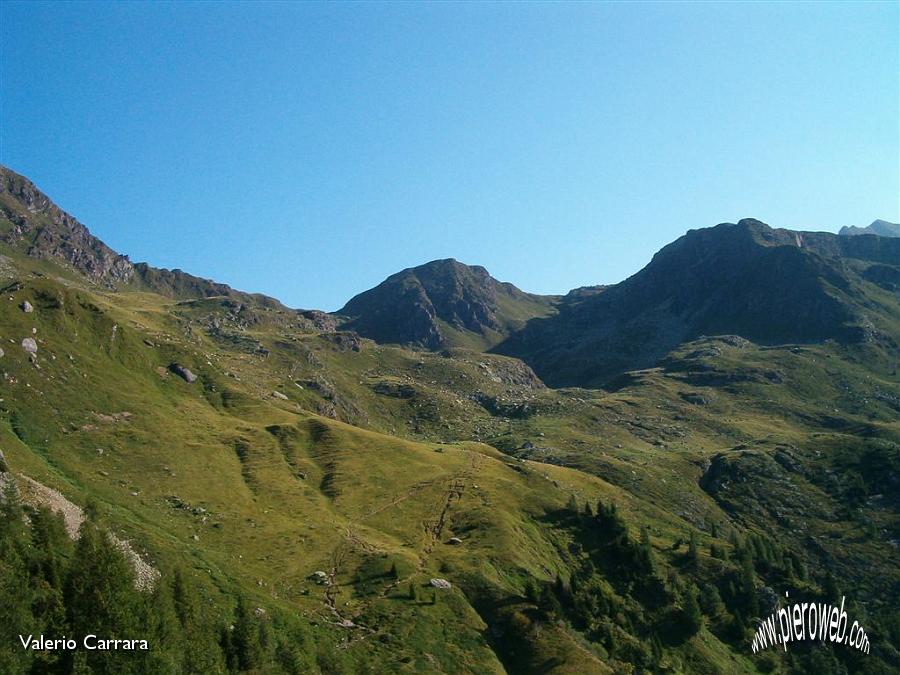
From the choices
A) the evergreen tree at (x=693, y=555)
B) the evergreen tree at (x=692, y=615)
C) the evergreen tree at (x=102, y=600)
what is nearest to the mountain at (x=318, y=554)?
the evergreen tree at (x=102, y=600)

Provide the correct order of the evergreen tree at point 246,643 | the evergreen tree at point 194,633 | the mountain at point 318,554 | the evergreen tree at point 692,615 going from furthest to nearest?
the evergreen tree at point 692,615 → the evergreen tree at point 246,643 → the mountain at point 318,554 → the evergreen tree at point 194,633

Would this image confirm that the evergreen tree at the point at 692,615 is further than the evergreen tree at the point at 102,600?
Yes

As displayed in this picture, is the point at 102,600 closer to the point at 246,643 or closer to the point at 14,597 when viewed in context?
the point at 14,597

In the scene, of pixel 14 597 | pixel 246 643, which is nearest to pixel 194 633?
pixel 246 643

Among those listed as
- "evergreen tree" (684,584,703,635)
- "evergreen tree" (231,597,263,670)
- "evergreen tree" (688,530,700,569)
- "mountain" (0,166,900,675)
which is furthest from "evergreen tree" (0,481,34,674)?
"evergreen tree" (688,530,700,569)

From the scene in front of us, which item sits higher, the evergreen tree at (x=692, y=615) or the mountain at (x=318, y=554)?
the mountain at (x=318, y=554)

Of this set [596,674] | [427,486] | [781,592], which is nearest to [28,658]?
[596,674]

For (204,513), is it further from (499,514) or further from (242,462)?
(499,514)

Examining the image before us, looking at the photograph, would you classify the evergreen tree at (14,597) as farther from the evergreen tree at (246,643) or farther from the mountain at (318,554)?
the evergreen tree at (246,643)

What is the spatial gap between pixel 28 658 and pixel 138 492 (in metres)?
70.5

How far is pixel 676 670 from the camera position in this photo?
115 m

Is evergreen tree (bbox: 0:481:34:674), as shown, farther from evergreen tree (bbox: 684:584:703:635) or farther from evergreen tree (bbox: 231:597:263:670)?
evergreen tree (bbox: 684:584:703:635)

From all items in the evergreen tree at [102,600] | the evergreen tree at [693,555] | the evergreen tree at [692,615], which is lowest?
the evergreen tree at [692,615]

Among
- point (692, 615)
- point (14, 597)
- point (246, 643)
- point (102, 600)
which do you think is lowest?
point (692, 615)
